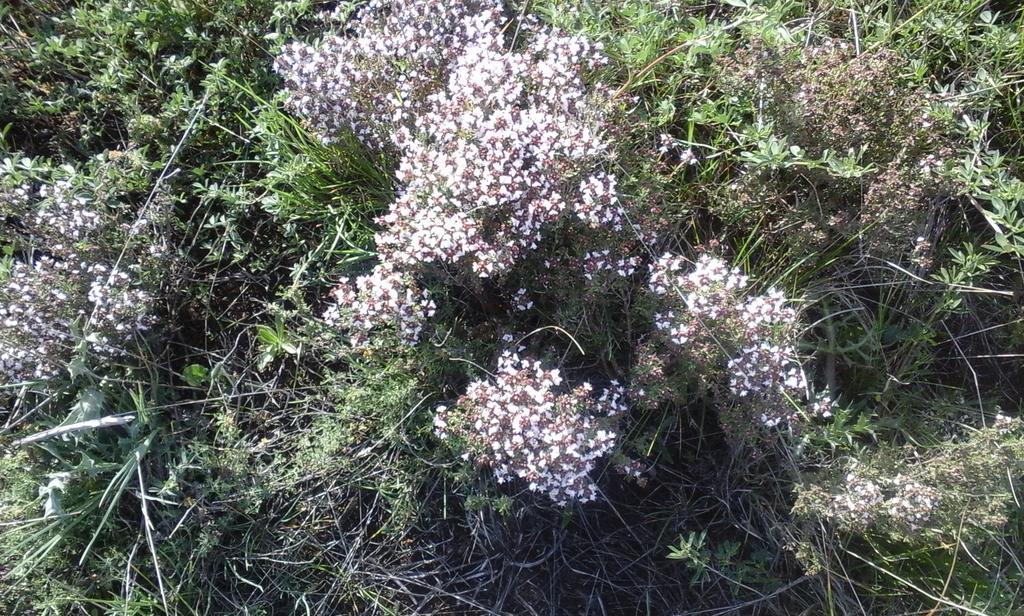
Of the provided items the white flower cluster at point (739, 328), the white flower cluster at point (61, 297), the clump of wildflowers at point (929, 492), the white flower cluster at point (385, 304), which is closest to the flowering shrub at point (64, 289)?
the white flower cluster at point (61, 297)

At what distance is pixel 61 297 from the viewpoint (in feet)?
9.22

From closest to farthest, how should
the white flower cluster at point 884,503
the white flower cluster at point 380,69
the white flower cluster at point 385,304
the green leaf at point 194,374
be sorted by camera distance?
the white flower cluster at point 884,503 → the white flower cluster at point 385,304 → the white flower cluster at point 380,69 → the green leaf at point 194,374

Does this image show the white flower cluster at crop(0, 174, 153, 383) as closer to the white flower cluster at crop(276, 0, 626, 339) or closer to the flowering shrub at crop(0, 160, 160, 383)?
the flowering shrub at crop(0, 160, 160, 383)

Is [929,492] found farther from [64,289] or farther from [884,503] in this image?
[64,289]

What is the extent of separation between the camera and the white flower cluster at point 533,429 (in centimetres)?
245

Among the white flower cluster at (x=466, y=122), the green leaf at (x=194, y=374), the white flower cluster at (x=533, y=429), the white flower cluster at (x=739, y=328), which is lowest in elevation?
the green leaf at (x=194, y=374)

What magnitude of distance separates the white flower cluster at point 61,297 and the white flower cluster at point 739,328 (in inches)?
82.4

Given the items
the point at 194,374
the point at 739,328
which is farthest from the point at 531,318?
the point at 194,374

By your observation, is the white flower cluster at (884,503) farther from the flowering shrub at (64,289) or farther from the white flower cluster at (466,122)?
the flowering shrub at (64,289)

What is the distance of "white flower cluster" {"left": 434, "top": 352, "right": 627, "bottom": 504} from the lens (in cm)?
245

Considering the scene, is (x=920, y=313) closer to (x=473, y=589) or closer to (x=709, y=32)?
(x=709, y=32)

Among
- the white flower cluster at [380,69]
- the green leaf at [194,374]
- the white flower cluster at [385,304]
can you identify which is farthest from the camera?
the green leaf at [194,374]

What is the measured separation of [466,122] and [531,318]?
889 millimetres

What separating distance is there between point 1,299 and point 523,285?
1.98m
